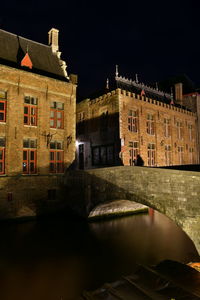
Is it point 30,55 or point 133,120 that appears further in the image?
point 133,120

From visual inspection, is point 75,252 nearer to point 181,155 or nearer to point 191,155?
point 181,155

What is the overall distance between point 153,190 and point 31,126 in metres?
10.0

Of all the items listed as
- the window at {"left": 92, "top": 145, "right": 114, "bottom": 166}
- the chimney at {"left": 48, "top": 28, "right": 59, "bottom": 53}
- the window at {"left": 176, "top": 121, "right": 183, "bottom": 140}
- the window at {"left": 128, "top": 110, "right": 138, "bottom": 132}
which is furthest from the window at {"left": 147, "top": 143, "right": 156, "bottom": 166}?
the chimney at {"left": 48, "top": 28, "right": 59, "bottom": 53}

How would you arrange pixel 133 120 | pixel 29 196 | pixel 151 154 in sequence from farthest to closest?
pixel 151 154 < pixel 133 120 < pixel 29 196

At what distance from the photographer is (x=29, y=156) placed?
585 inches

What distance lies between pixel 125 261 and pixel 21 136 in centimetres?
1033

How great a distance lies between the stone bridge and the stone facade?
4.78 m

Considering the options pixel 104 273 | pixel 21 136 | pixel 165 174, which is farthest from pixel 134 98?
pixel 104 273

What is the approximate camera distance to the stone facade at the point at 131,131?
57.4ft

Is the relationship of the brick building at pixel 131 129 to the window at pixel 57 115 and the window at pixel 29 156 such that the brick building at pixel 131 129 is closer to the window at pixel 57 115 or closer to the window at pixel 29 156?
the window at pixel 57 115

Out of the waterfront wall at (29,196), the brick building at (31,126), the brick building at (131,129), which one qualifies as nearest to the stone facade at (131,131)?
the brick building at (131,129)

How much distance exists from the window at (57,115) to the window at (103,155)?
445cm

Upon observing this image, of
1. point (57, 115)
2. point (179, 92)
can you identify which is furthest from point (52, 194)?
point (179, 92)

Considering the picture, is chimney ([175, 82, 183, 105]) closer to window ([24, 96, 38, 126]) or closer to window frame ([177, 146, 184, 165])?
window frame ([177, 146, 184, 165])
